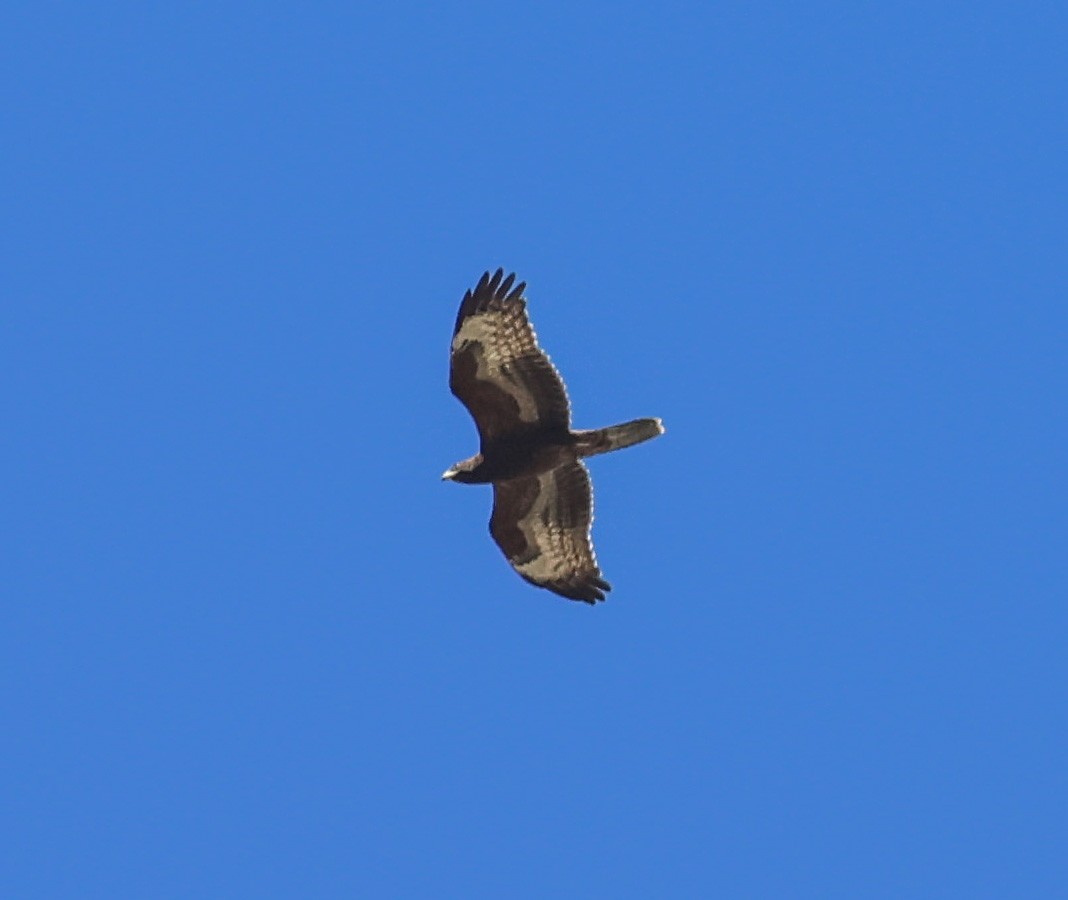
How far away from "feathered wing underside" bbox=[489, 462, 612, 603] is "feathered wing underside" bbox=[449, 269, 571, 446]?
132 centimetres

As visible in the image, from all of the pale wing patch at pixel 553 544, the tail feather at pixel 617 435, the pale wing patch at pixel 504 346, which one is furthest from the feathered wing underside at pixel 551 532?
the pale wing patch at pixel 504 346

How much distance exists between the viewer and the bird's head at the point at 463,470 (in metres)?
21.2

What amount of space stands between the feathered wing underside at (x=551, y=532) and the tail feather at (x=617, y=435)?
1084 mm

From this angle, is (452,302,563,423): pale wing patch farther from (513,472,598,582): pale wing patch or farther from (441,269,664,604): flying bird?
(513,472,598,582): pale wing patch

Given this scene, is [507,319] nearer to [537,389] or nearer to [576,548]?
[537,389]

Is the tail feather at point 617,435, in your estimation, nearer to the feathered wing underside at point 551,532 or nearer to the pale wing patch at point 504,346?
the pale wing patch at point 504,346

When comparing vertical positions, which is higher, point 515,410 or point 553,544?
point 515,410

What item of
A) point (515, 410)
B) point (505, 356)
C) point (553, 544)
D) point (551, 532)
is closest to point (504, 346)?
point (505, 356)

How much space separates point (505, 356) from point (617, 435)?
1405 mm

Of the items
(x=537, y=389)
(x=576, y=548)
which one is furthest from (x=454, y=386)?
(x=576, y=548)

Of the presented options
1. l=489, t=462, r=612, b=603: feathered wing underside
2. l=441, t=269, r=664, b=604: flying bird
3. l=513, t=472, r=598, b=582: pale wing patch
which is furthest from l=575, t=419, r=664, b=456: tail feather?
l=513, t=472, r=598, b=582: pale wing patch

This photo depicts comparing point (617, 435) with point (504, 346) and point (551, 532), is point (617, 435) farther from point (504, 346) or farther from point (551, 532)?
point (551, 532)

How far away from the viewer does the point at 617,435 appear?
20500 millimetres

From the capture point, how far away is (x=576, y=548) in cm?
2209
